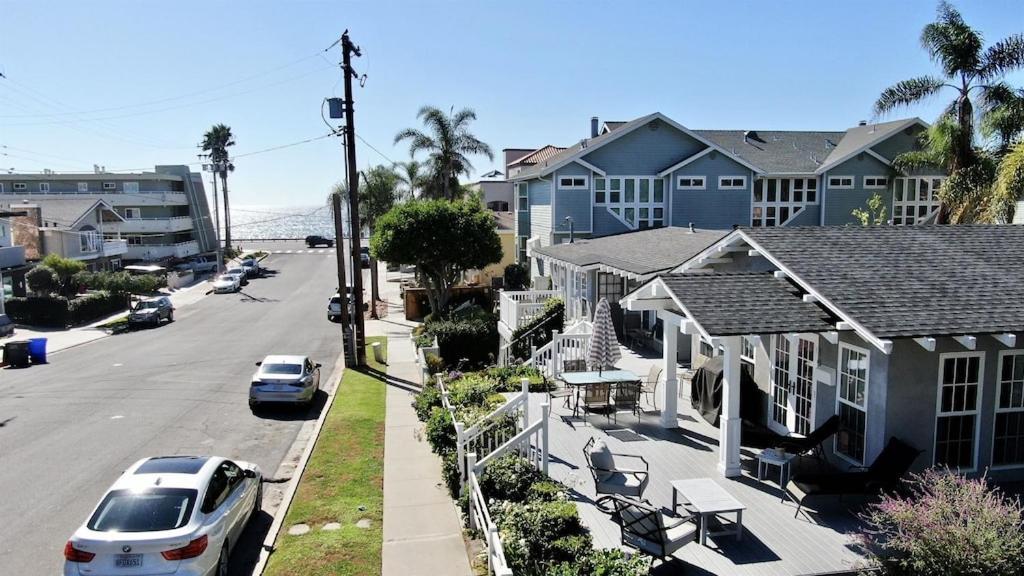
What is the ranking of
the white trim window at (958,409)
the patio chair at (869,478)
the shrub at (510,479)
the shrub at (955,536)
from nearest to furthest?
the shrub at (955,536) < the patio chair at (869,478) < the shrub at (510,479) < the white trim window at (958,409)

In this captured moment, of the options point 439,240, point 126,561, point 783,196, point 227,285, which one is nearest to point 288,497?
point 126,561

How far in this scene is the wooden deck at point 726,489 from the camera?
884cm

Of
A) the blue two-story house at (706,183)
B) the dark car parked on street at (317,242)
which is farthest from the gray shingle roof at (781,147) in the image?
the dark car parked on street at (317,242)

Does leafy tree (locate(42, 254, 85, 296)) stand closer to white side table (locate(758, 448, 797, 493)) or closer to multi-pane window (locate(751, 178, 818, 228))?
multi-pane window (locate(751, 178, 818, 228))

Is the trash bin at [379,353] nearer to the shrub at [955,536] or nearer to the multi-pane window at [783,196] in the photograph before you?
the multi-pane window at [783,196]

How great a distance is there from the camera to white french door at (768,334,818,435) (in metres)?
12.6

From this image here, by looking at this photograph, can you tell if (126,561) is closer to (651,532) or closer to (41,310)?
(651,532)

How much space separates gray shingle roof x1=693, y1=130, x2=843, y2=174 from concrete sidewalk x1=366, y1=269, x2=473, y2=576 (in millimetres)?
24485

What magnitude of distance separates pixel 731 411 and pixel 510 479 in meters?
3.57

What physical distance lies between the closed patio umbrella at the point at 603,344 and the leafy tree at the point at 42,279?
133ft

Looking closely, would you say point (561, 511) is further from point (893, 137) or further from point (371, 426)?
point (893, 137)

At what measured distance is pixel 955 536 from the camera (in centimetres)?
731

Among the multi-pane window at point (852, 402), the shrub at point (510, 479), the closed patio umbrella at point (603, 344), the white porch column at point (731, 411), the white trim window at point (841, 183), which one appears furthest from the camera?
the white trim window at point (841, 183)

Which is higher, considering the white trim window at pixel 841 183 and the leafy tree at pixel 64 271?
the white trim window at pixel 841 183
